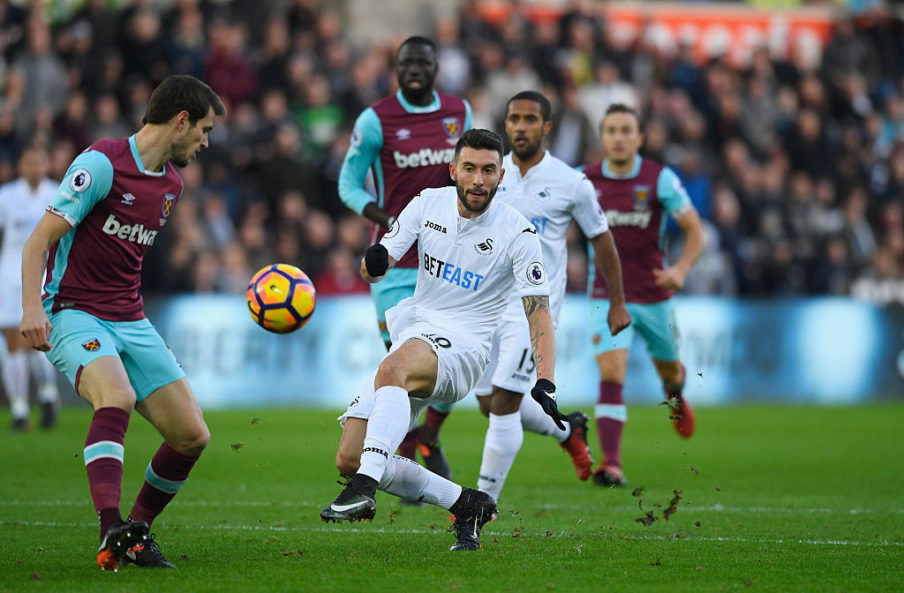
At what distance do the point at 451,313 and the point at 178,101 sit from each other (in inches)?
70.7

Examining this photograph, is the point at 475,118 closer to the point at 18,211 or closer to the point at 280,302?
the point at 18,211

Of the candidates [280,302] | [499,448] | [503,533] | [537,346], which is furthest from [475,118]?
[537,346]

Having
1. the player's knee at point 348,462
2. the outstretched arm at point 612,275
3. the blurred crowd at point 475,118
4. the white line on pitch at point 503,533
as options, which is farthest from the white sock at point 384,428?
the blurred crowd at point 475,118

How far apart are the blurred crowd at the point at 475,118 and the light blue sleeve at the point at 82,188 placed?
9832 mm

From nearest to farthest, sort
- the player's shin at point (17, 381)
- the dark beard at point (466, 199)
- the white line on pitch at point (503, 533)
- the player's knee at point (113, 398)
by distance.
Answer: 1. the player's knee at point (113, 398)
2. the dark beard at point (466, 199)
3. the white line on pitch at point (503, 533)
4. the player's shin at point (17, 381)

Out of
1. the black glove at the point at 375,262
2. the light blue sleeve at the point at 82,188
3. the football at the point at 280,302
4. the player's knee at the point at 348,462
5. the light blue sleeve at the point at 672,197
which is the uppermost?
the light blue sleeve at the point at 672,197

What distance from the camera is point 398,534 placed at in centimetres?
805

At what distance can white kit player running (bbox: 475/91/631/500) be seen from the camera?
884cm

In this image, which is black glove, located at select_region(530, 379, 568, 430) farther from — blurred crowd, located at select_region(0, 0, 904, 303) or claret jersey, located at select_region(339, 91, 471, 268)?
blurred crowd, located at select_region(0, 0, 904, 303)

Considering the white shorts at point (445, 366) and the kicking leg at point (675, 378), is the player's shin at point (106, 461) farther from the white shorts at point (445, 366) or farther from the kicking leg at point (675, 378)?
the kicking leg at point (675, 378)

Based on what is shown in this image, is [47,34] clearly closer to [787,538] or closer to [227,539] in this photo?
[227,539]

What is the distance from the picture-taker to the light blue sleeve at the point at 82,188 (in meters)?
6.70

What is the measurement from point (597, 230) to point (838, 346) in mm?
11335

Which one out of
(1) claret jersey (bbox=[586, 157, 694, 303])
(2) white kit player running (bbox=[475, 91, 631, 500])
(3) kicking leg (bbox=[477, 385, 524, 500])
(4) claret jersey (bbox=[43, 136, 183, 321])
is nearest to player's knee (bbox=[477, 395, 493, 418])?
(2) white kit player running (bbox=[475, 91, 631, 500])
